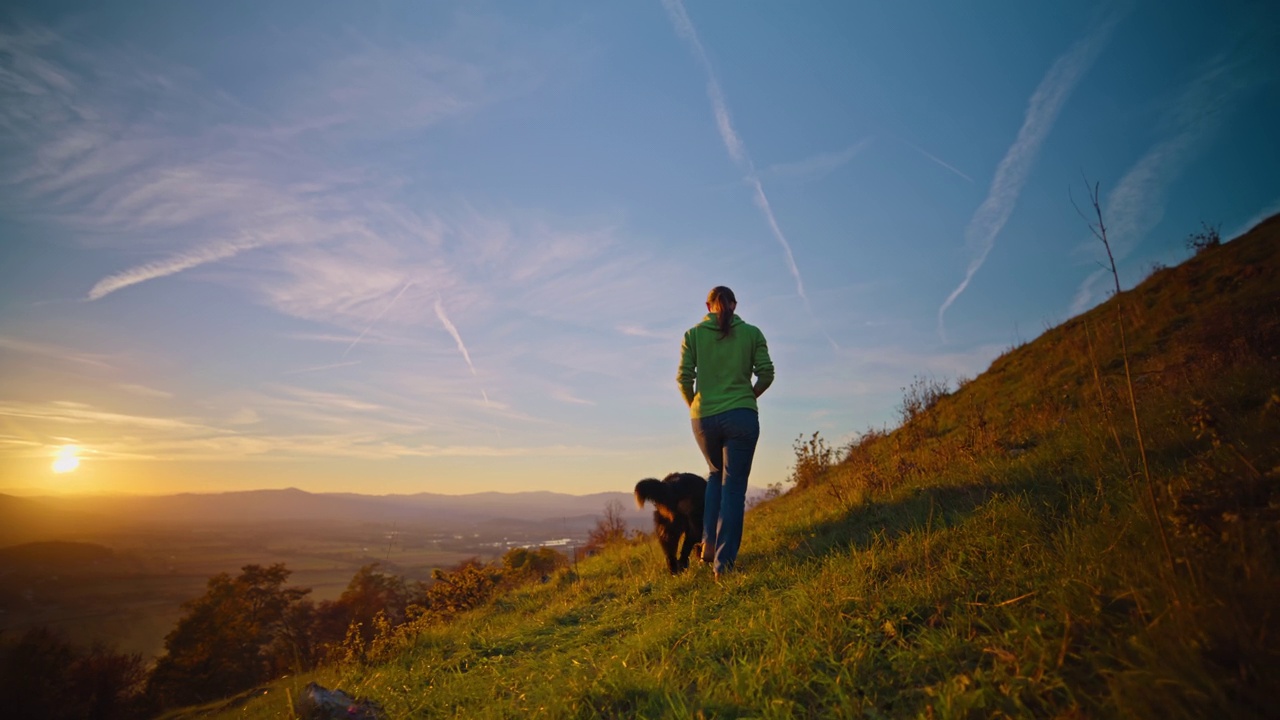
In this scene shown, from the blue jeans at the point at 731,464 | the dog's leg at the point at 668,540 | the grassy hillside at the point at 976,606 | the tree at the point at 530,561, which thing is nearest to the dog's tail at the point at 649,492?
the dog's leg at the point at 668,540

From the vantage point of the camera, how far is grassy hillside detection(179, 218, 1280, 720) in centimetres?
167

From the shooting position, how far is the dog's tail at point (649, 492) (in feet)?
19.5

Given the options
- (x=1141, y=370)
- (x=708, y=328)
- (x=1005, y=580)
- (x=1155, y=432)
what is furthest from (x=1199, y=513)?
(x=1141, y=370)

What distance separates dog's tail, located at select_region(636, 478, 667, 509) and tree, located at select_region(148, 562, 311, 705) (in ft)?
79.7

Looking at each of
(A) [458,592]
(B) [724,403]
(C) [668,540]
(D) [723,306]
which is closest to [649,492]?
(C) [668,540]

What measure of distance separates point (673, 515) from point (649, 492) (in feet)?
1.42

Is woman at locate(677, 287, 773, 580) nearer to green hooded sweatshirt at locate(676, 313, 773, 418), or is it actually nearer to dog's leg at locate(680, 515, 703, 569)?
green hooded sweatshirt at locate(676, 313, 773, 418)

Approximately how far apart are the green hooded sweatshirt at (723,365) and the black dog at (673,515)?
1518mm

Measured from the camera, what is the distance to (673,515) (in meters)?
6.02

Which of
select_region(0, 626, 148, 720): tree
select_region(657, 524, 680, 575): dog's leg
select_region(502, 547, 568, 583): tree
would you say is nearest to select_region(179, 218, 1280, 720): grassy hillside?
select_region(657, 524, 680, 575): dog's leg

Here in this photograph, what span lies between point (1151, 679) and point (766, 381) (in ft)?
11.6

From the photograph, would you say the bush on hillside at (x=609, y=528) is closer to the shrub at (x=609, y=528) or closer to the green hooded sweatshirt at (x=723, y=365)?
the shrub at (x=609, y=528)

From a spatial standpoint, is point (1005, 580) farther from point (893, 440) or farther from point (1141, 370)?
point (893, 440)

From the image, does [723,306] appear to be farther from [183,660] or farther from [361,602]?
[361,602]
